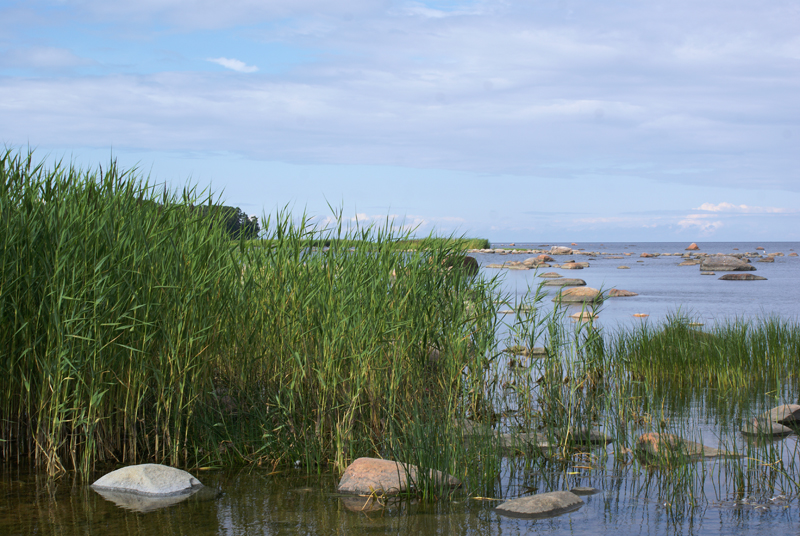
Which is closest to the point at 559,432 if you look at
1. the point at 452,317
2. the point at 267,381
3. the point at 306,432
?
the point at 452,317

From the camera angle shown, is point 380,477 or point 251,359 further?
point 251,359

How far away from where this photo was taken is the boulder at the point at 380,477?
17.3 ft

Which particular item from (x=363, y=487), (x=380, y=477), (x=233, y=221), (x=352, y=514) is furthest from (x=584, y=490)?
(x=233, y=221)

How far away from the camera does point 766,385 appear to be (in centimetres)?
962

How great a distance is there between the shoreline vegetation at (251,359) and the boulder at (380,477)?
133 mm

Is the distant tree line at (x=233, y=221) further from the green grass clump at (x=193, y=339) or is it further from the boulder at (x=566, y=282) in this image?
the boulder at (x=566, y=282)

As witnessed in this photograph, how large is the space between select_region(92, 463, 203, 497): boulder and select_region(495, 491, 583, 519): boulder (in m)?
2.65

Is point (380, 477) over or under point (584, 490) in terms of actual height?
over

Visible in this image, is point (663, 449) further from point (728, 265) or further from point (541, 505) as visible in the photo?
point (728, 265)

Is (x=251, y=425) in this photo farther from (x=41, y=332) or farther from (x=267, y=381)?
(x=41, y=332)

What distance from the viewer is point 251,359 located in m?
6.35

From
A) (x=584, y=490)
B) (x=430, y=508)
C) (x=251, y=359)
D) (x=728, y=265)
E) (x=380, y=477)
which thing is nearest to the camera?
(x=430, y=508)

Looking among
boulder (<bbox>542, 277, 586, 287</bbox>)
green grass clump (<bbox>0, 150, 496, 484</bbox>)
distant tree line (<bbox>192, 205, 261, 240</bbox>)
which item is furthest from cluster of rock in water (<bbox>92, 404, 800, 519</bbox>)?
boulder (<bbox>542, 277, 586, 287</bbox>)

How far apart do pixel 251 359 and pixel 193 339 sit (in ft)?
2.42
